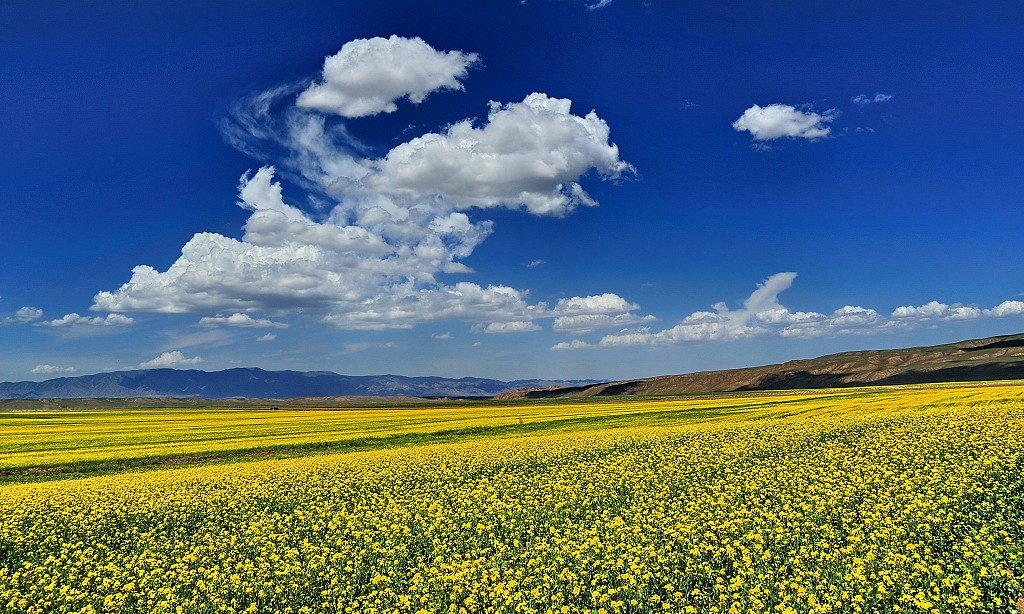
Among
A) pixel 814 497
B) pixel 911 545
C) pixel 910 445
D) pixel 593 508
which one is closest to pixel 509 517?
pixel 593 508

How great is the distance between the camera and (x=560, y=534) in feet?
55.8

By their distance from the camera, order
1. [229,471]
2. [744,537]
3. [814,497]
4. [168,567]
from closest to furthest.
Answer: [744,537], [168,567], [814,497], [229,471]

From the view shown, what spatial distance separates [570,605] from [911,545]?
823 centimetres

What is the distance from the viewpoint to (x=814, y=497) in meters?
17.9

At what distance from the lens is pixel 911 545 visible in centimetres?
1355

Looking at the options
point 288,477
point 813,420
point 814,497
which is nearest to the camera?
point 814,497

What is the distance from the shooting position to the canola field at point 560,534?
1279 cm

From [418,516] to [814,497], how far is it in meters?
12.6

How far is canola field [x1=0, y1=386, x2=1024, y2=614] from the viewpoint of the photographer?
12.8m

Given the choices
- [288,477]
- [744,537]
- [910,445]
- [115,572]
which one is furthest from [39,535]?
[910,445]

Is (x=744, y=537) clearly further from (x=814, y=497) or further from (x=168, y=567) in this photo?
(x=168, y=567)

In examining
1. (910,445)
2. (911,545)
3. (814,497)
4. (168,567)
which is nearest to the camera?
(911,545)

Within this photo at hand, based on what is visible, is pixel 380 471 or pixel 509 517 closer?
pixel 509 517

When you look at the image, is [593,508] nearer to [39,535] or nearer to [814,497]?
[814,497]
